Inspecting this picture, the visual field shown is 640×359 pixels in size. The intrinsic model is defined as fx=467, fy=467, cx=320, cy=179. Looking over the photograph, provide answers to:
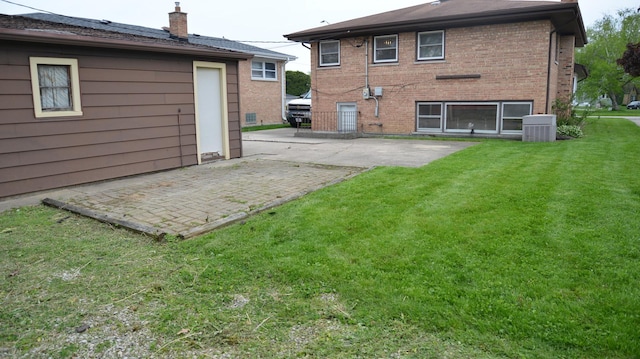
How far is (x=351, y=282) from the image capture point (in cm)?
379

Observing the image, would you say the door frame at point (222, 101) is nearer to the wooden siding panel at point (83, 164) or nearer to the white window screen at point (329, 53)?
the wooden siding panel at point (83, 164)

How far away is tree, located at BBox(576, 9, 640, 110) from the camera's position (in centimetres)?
4662

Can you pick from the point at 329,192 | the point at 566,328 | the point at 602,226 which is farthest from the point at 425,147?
the point at 566,328

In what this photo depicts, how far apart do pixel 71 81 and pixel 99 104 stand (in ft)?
1.91

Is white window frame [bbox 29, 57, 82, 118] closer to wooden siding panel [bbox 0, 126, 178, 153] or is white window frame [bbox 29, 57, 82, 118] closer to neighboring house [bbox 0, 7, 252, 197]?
neighboring house [bbox 0, 7, 252, 197]

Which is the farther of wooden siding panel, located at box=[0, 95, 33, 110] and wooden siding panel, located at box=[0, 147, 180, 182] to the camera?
wooden siding panel, located at box=[0, 147, 180, 182]

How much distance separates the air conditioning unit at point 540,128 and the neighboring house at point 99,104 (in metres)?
8.60

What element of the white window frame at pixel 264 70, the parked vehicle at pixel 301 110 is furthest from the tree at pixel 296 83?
the parked vehicle at pixel 301 110

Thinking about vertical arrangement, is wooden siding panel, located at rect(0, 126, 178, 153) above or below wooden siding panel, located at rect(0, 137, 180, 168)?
above

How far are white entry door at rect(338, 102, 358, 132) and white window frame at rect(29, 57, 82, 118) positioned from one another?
1216 centimetres

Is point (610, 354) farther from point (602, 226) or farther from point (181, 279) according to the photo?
point (181, 279)

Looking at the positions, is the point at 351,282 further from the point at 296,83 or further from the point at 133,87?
the point at 296,83

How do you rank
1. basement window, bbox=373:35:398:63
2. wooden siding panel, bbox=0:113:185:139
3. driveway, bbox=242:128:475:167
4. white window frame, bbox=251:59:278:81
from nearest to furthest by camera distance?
wooden siding panel, bbox=0:113:185:139
driveway, bbox=242:128:475:167
basement window, bbox=373:35:398:63
white window frame, bbox=251:59:278:81

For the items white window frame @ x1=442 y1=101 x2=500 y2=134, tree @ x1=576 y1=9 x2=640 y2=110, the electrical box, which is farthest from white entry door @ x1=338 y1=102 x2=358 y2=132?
tree @ x1=576 y1=9 x2=640 y2=110
